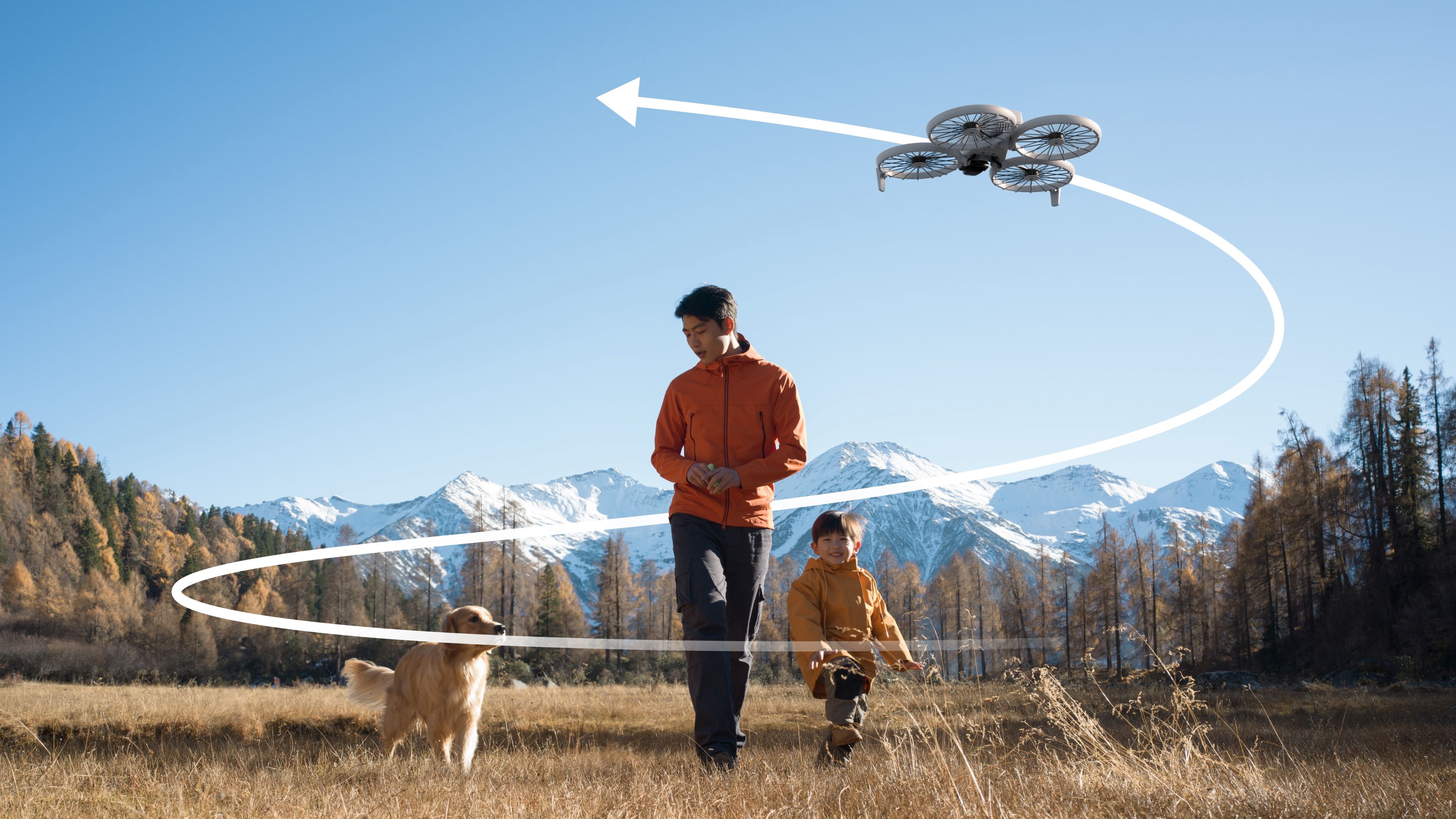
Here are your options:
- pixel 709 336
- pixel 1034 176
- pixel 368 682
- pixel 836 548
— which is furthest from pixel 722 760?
pixel 1034 176

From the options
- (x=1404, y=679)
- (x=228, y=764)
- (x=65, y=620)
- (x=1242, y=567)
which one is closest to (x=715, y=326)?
(x=228, y=764)

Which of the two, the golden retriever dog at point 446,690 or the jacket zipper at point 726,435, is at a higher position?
the jacket zipper at point 726,435

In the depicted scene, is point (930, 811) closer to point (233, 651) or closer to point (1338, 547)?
point (1338, 547)

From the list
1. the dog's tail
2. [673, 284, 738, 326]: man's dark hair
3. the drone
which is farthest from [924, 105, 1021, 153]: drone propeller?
the dog's tail

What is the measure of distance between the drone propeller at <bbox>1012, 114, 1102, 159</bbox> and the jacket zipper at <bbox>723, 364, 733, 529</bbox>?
506 centimetres

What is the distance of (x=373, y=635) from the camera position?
5.88 m

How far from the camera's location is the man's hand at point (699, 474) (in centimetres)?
475

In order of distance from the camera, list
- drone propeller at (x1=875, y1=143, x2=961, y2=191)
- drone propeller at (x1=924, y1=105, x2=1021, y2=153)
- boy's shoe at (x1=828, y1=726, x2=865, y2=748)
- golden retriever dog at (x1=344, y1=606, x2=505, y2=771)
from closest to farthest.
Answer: boy's shoe at (x1=828, y1=726, x2=865, y2=748)
golden retriever dog at (x1=344, y1=606, x2=505, y2=771)
drone propeller at (x1=924, y1=105, x2=1021, y2=153)
drone propeller at (x1=875, y1=143, x2=961, y2=191)

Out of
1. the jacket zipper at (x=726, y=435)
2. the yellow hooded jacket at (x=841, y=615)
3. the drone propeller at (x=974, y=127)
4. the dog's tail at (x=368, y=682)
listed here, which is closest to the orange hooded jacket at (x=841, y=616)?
the yellow hooded jacket at (x=841, y=615)

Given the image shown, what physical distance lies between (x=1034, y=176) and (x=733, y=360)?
19.5 ft

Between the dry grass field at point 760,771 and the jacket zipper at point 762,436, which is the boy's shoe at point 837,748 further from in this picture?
the jacket zipper at point 762,436

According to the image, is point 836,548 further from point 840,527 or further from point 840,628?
point 840,628

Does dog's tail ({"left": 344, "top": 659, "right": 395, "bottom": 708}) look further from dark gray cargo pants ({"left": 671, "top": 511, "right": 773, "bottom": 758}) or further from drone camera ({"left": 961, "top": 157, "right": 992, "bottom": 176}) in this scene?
drone camera ({"left": 961, "top": 157, "right": 992, "bottom": 176})

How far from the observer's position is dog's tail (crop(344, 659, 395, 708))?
7461mm
